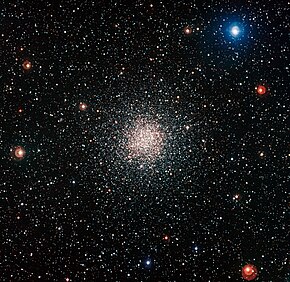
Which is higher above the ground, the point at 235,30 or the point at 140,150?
the point at 235,30

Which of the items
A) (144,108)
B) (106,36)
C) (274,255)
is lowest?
(274,255)

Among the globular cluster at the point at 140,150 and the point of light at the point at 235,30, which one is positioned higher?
the point of light at the point at 235,30

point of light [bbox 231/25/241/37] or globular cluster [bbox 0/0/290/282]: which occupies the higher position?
point of light [bbox 231/25/241/37]

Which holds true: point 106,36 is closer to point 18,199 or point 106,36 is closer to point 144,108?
point 144,108

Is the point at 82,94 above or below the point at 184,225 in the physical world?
above

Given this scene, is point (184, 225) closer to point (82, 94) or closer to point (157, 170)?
point (157, 170)

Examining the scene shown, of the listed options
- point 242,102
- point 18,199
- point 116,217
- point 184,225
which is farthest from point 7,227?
point 242,102
